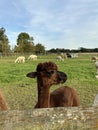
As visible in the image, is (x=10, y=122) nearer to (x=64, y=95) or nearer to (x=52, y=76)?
(x=52, y=76)

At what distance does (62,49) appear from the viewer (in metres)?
87.1

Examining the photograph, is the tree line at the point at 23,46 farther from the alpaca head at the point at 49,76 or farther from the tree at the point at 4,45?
the alpaca head at the point at 49,76

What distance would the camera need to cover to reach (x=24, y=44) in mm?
79875

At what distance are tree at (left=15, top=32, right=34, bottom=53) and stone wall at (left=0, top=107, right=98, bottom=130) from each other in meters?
72.9

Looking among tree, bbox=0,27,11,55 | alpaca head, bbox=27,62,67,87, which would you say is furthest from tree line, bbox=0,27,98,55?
alpaca head, bbox=27,62,67,87

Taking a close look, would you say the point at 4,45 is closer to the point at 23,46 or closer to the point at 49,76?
the point at 23,46

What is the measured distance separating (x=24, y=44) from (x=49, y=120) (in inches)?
3099

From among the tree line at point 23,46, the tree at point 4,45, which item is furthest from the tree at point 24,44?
the tree at point 4,45

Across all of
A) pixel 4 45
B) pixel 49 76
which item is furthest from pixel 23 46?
pixel 49 76

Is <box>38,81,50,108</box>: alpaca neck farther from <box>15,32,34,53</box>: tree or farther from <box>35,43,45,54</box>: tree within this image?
<box>35,43,45,54</box>: tree

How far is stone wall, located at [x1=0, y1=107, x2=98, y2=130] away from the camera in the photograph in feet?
5.46

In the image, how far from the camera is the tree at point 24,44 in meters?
75.7

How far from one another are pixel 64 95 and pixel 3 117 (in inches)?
178

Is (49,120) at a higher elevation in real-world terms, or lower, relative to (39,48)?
lower
